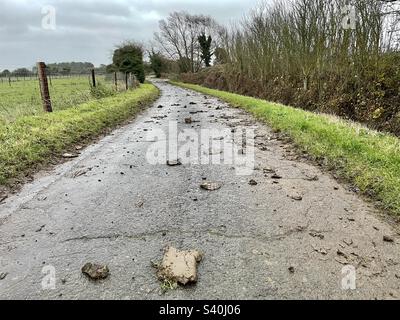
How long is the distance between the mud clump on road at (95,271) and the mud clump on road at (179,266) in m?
0.42

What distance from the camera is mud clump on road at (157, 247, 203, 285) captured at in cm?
271

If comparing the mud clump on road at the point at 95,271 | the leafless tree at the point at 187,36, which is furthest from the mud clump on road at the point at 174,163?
the leafless tree at the point at 187,36

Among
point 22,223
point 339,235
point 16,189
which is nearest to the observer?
point 339,235

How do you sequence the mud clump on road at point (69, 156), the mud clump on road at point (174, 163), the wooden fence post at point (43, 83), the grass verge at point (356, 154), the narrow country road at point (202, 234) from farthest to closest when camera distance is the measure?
1. the wooden fence post at point (43, 83)
2. the mud clump on road at point (69, 156)
3. the mud clump on road at point (174, 163)
4. the grass verge at point (356, 154)
5. the narrow country road at point (202, 234)

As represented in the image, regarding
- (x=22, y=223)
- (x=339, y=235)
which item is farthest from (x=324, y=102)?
(x=22, y=223)

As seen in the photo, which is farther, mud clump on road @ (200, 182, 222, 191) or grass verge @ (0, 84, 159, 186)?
grass verge @ (0, 84, 159, 186)

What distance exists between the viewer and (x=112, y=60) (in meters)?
40.8

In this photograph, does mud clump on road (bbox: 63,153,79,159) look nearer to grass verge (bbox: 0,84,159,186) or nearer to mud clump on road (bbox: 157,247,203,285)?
grass verge (bbox: 0,84,159,186)

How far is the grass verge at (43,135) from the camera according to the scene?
5688mm

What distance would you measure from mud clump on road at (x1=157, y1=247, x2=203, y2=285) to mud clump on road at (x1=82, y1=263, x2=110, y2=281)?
418 mm

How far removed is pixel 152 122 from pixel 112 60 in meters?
32.3

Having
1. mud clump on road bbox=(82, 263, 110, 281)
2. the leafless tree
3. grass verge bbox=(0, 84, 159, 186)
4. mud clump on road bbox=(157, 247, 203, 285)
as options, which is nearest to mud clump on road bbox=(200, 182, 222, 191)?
mud clump on road bbox=(157, 247, 203, 285)

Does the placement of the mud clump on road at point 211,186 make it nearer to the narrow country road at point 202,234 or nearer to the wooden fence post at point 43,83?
the narrow country road at point 202,234
